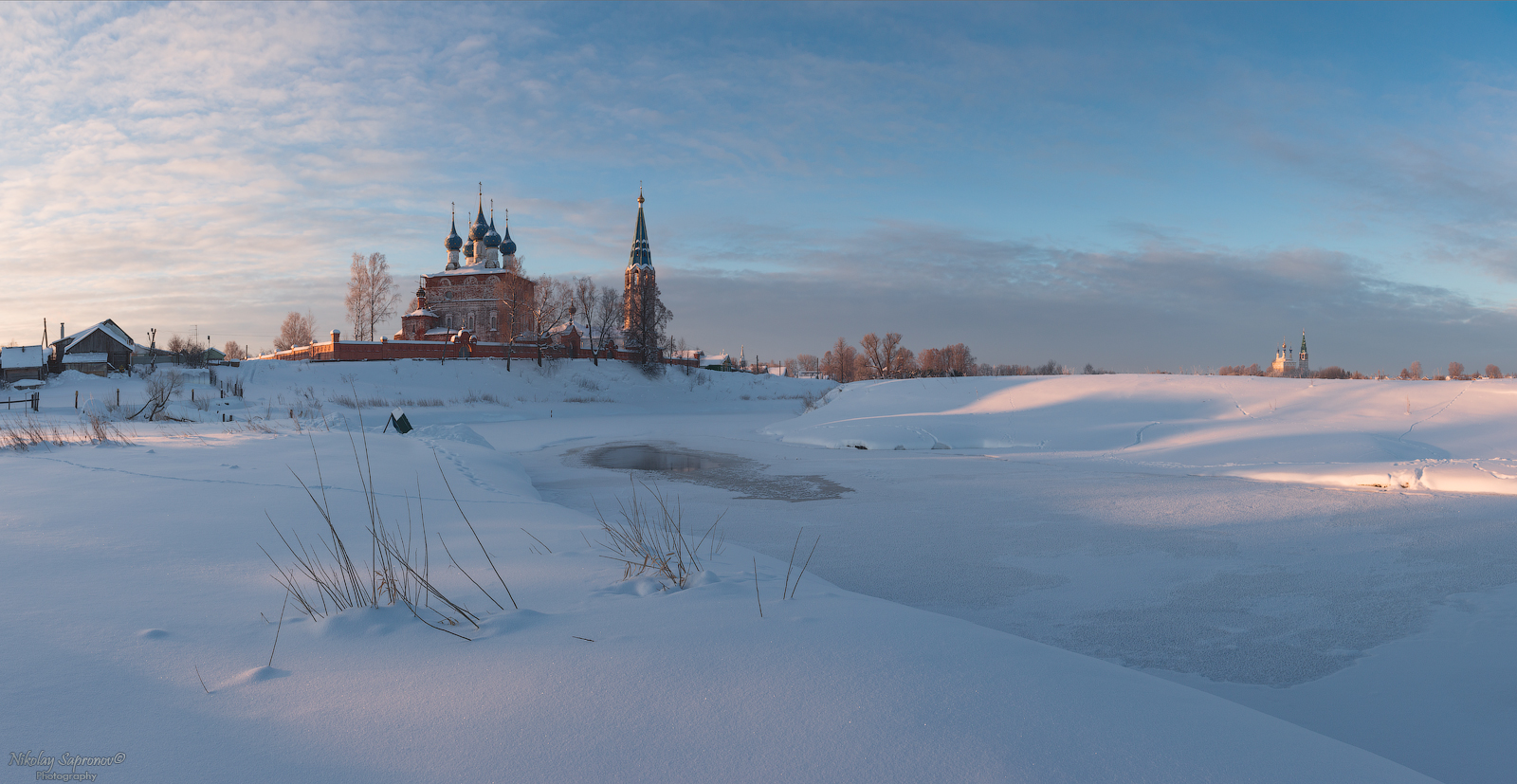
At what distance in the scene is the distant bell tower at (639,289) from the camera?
47906 millimetres

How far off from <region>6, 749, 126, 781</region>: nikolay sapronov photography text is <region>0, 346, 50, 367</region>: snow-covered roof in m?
47.2

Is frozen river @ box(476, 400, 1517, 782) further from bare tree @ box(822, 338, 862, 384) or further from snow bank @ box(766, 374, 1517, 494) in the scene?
bare tree @ box(822, 338, 862, 384)

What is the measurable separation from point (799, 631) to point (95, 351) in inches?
2002

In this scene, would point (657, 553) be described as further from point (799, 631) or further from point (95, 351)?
point (95, 351)

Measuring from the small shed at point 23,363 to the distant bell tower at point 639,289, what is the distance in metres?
29.8

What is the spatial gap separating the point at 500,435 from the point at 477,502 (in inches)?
460

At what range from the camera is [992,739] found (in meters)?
1.70

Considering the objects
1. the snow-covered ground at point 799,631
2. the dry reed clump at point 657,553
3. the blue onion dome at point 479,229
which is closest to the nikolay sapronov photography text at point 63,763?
the snow-covered ground at point 799,631

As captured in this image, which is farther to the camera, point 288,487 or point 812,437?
point 812,437

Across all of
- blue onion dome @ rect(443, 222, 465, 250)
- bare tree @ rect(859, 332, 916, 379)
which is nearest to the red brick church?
blue onion dome @ rect(443, 222, 465, 250)

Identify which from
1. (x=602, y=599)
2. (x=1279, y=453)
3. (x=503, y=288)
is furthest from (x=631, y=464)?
(x=503, y=288)

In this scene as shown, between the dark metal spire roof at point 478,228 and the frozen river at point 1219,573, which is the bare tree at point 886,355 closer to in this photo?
the dark metal spire roof at point 478,228

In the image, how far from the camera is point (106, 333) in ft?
126

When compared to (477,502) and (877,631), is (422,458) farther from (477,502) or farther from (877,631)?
(877,631)
